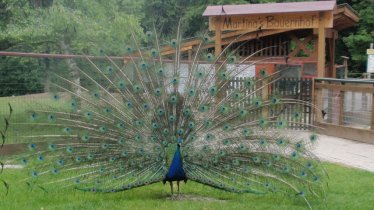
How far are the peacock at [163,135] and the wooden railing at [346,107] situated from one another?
19.0ft

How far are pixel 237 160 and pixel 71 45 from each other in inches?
294

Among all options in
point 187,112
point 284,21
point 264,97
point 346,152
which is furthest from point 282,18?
point 187,112

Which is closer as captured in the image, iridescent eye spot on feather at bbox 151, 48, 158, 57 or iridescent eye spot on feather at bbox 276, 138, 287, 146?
iridescent eye spot on feather at bbox 276, 138, 287, 146

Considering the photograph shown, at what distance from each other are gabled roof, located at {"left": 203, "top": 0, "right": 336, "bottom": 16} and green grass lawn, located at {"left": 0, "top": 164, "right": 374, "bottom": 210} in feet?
21.1

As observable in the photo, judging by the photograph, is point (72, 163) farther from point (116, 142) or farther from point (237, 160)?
point (237, 160)

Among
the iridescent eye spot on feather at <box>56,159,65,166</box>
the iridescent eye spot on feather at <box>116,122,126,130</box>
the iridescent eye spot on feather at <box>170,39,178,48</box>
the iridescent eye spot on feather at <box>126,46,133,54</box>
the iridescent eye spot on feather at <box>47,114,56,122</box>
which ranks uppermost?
the iridescent eye spot on feather at <box>170,39,178,48</box>

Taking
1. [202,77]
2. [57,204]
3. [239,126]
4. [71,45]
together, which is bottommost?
[57,204]

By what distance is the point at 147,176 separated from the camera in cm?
640

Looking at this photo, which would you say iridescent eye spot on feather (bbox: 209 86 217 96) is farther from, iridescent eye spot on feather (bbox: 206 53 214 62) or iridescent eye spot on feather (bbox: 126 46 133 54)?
iridescent eye spot on feather (bbox: 126 46 133 54)

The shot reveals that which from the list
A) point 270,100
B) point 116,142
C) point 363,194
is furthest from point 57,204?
point 363,194

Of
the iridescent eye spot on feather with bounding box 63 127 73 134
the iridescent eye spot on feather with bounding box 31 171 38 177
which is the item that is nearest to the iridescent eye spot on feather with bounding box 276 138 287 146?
the iridescent eye spot on feather with bounding box 63 127 73 134

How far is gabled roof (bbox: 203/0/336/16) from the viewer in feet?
42.5

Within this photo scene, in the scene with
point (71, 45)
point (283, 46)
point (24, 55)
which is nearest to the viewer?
point (24, 55)

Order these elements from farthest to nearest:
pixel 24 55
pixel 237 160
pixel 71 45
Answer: pixel 71 45 → pixel 24 55 → pixel 237 160
